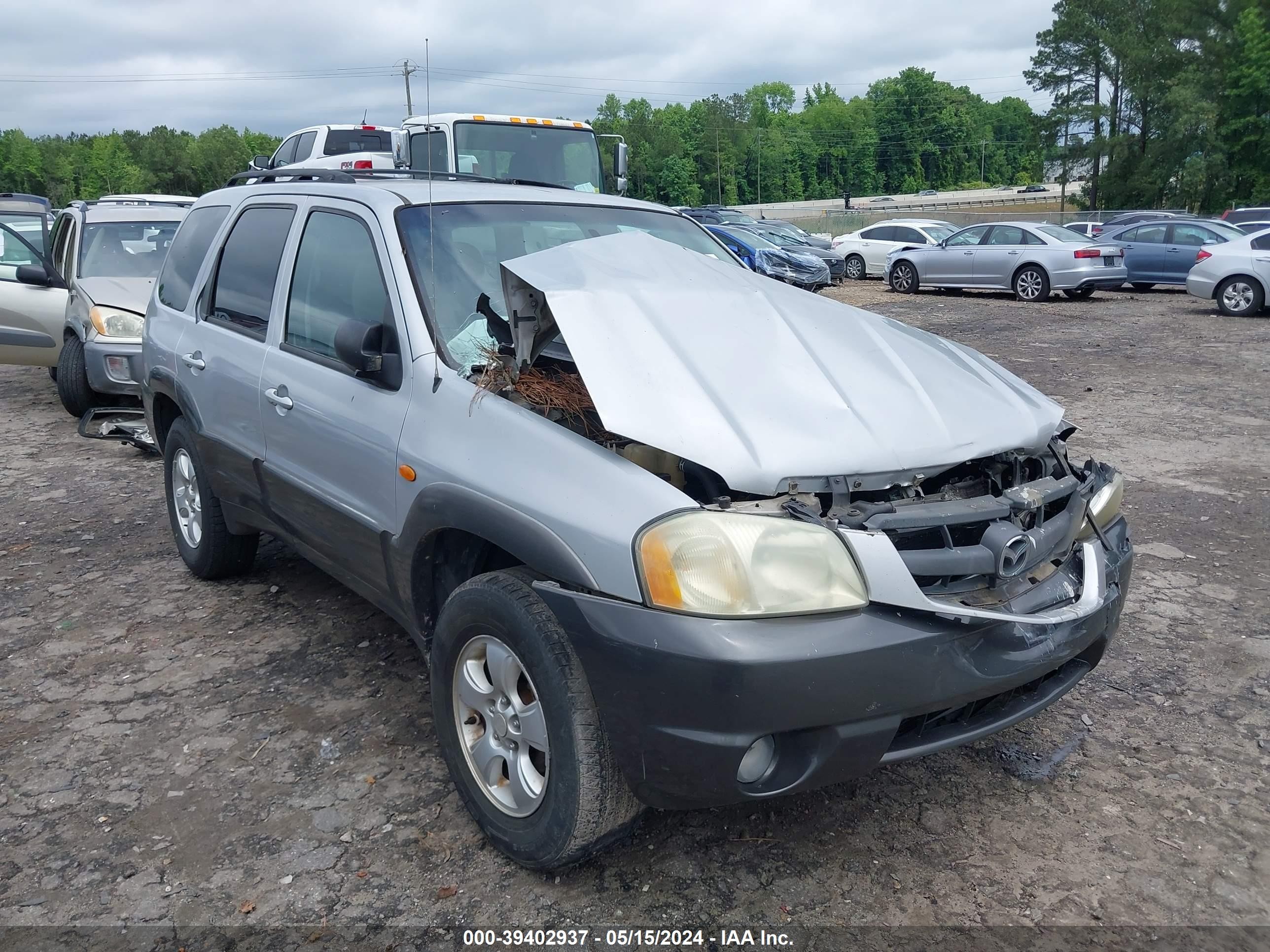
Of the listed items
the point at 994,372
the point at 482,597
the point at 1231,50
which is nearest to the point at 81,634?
the point at 482,597

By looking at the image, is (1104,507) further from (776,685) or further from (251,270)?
(251,270)

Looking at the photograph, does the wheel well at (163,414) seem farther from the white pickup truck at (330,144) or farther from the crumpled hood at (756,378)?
the white pickup truck at (330,144)

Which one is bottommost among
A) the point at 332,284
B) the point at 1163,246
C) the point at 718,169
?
the point at 332,284

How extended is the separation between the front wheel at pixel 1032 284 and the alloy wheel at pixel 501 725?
17861 millimetres

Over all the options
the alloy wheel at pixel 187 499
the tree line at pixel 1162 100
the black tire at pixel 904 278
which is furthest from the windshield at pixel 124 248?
the tree line at pixel 1162 100

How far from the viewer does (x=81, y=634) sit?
444 centimetres

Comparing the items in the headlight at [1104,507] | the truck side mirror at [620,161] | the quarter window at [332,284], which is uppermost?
the truck side mirror at [620,161]

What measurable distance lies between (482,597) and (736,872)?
3.42ft

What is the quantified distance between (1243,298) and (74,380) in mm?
16292

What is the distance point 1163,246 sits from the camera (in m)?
19.4

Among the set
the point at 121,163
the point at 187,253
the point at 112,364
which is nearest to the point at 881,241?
the point at 112,364

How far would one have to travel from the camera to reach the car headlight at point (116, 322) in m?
8.22

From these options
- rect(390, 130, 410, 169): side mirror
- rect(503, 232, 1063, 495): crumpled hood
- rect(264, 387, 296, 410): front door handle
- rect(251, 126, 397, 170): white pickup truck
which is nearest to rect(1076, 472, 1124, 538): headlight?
rect(503, 232, 1063, 495): crumpled hood

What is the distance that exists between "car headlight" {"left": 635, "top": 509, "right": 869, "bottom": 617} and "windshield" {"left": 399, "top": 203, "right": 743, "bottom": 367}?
106 cm
